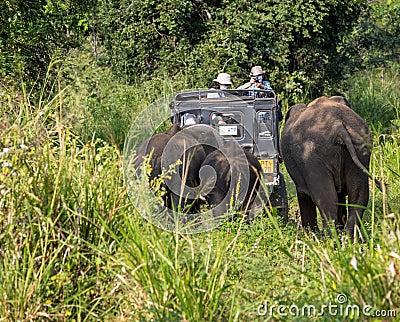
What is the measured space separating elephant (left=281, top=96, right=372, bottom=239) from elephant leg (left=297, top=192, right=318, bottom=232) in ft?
1.35

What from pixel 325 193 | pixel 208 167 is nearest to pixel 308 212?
pixel 325 193

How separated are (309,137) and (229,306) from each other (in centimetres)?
338

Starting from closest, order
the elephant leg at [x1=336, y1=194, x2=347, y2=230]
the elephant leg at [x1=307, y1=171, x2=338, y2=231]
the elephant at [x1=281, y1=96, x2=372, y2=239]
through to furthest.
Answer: the elephant at [x1=281, y1=96, x2=372, y2=239]
the elephant leg at [x1=307, y1=171, x2=338, y2=231]
the elephant leg at [x1=336, y1=194, x2=347, y2=230]

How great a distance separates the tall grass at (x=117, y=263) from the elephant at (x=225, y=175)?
2.16 meters

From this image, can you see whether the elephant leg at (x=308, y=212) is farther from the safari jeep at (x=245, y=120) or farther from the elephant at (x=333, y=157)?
the safari jeep at (x=245, y=120)

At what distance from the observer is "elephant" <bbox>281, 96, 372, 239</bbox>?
26.3 feet

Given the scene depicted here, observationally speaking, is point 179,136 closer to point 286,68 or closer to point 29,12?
point 29,12

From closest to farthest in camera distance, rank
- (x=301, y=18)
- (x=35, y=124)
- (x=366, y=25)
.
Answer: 1. (x=35, y=124)
2. (x=301, y=18)
3. (x=366, y=25)

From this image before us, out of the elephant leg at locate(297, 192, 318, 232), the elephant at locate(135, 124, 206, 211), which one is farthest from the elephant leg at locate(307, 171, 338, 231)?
the elephant at locate(135, 124, 206, 211)

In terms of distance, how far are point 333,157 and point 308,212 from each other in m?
1.25

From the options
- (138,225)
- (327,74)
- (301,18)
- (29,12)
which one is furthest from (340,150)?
(327,74)

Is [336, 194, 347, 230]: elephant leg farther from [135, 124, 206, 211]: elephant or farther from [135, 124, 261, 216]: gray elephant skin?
[135, 124, 206, 211]: elephant

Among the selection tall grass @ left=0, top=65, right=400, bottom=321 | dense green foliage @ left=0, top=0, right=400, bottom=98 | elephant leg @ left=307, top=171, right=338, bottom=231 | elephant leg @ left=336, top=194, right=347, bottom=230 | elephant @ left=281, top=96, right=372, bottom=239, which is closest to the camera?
tall grass @ left=0, top=65, right=400, bottom=321

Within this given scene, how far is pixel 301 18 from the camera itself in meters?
16.7
